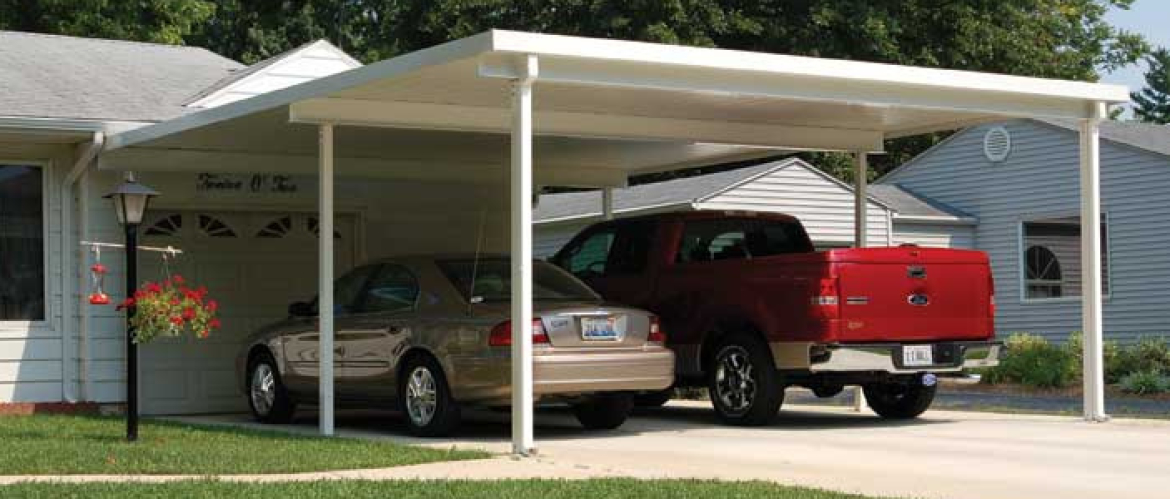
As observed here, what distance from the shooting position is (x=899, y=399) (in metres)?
15.8

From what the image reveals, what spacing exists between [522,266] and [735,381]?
10.8 feet

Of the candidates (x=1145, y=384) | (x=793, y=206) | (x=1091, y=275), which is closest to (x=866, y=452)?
(x=1091, y=275)

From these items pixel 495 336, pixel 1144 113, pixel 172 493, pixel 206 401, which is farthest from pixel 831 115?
pixel 1144 113

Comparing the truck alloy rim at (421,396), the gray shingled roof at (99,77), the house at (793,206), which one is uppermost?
the gray shingled roof at (99,77)

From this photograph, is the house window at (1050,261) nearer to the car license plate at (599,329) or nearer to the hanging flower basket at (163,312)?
the car license plate at (599,329)

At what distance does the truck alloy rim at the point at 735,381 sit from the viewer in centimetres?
1426

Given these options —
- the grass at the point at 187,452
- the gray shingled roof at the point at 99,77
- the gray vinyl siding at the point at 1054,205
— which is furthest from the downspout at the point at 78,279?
the gray vinyl siding at the point at 1054,205

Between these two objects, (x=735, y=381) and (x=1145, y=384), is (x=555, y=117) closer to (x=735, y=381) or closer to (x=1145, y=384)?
(x=735, y=381)

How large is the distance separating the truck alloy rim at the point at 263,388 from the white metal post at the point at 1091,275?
7276 millimetres

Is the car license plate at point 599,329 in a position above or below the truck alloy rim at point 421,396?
above

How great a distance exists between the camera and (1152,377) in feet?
69.4

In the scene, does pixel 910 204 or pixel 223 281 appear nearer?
pixel 223 281

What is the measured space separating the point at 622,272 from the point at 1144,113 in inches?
2400

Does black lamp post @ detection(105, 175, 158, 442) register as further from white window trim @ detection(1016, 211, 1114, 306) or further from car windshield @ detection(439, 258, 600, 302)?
white window trim @ detection(1016, 211, 1114, 306)
